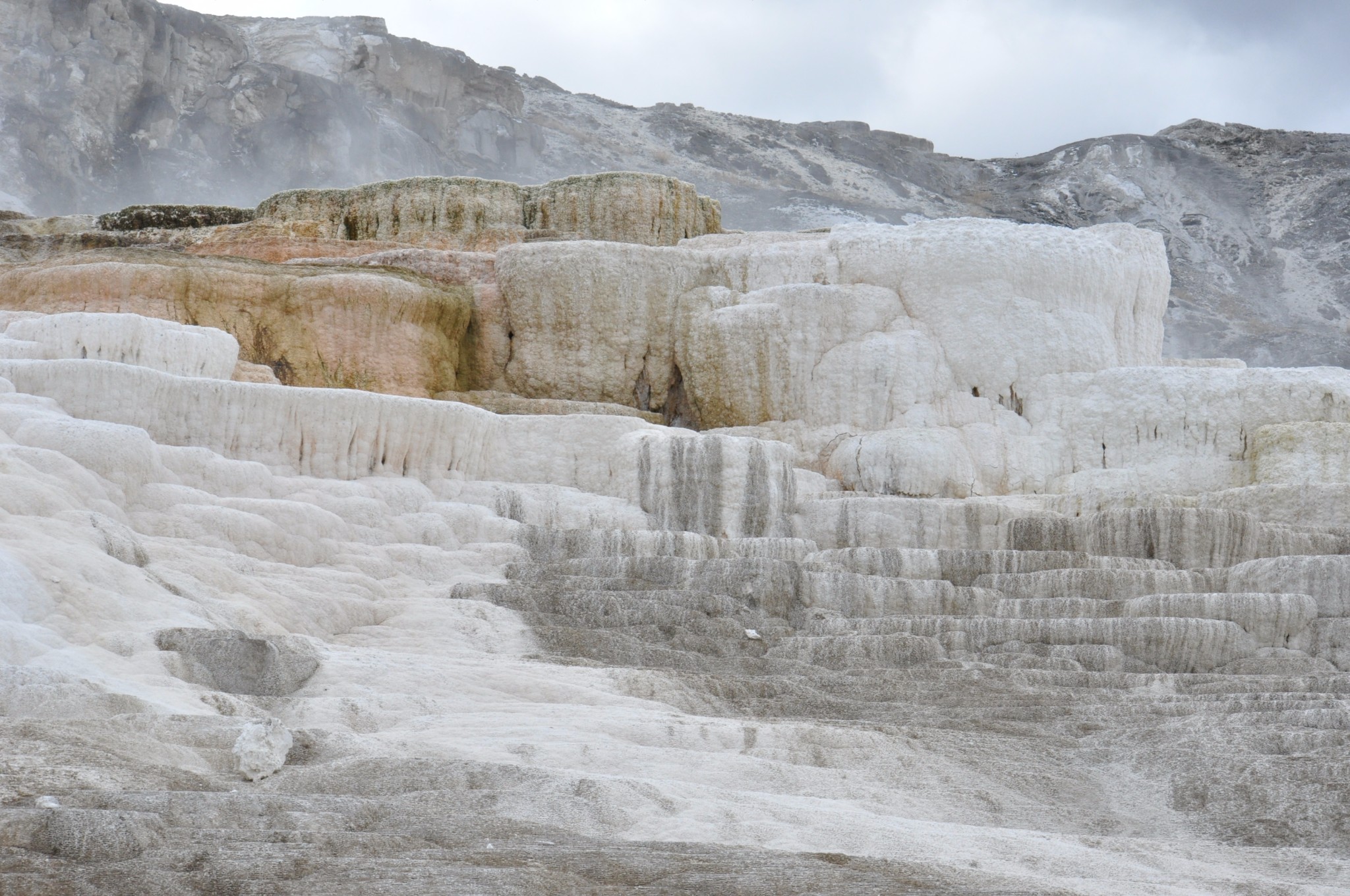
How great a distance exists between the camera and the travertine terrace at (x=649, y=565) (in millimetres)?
8594

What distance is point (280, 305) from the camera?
25.1m

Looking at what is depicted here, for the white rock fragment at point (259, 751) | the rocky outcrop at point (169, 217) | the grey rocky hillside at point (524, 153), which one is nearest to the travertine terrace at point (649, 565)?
the white rock fragment at point (259, 751)

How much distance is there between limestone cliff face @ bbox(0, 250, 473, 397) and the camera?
79.7ft

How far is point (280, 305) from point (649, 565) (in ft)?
35.6

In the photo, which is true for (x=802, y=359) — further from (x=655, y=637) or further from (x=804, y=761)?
(x=804, y=761)

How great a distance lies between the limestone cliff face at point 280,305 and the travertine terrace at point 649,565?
0.06m

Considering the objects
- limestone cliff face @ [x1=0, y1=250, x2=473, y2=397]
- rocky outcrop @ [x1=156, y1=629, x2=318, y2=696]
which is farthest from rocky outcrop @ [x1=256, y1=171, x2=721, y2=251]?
rocky outcrop @ [x1=156, y1=629, x2=318, y2=696]

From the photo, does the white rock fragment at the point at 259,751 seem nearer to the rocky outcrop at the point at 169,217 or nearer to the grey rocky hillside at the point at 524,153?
the rocky outcrop at the point at 169,217

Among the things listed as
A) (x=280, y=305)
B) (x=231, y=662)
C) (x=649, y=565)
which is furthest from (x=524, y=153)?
(x=231, y=662)

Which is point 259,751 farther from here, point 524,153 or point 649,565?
point 524,153

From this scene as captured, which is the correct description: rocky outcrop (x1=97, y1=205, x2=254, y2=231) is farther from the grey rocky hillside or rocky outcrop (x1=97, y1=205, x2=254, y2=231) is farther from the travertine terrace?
the grey rocky hillside

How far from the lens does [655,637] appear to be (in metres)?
14.8

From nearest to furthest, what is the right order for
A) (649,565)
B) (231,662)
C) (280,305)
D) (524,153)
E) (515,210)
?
1. (231,662)
2. (649,565)
3. (280,305)
4. (515,210)
5. (524,153)

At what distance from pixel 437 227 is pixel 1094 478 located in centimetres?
1399
